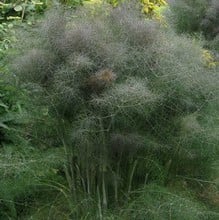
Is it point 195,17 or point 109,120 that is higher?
point 109,120

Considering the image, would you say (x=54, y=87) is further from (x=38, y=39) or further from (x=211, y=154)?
(x=211, y=154)

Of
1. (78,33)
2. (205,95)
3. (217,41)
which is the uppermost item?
(78,33)

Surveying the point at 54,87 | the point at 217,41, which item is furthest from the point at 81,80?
the point at 217,41

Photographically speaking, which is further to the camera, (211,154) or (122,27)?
(211,154)

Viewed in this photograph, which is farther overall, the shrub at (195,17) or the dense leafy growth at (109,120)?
the shrub at (195,17)

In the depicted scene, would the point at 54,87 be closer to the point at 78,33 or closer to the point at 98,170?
the point at 78,33

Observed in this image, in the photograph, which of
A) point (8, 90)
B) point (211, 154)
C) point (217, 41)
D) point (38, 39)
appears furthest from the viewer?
point (217, 41)

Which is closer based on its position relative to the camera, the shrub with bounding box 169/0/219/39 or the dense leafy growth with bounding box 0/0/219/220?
the dense leafy growth with bounding box 0/0/219/220

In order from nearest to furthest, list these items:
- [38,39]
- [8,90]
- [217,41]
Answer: [38,39] < [8,90] < [217,41]

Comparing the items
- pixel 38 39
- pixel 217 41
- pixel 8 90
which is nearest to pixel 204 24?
pixel 217 41

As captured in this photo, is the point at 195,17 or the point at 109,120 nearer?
the point at 109,120

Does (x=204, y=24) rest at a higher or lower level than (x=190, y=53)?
lower

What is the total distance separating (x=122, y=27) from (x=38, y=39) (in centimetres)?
55

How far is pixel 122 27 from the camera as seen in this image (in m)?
3.45
